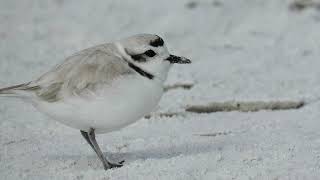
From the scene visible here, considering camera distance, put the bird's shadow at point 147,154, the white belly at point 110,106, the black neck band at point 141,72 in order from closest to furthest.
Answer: the white belly at point 110,106 → the black neck band at point 141,72 → the bird's shadow at point 147,154

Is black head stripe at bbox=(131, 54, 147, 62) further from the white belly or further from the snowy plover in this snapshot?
the white belly

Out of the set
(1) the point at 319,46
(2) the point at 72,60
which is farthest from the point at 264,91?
(2) the point at 72,60

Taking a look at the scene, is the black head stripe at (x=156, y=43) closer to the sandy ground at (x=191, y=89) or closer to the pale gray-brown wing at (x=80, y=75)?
the pale gray-brown wing at (x=80, y=75)

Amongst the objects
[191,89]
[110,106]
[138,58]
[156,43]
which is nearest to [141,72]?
[138,58]

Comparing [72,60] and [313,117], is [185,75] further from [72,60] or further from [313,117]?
[72,60]

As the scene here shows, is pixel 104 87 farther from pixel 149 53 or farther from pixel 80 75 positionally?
pixel 149 53

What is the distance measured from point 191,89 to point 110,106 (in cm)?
266

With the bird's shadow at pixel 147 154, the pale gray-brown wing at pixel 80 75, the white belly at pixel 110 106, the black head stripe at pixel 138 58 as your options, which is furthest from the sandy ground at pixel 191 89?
the black head stripe at pixel 138 58

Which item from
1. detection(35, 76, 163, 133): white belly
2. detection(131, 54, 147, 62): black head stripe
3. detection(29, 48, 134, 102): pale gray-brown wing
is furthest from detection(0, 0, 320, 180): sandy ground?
detection(131, 54, 147, 62): black head stripe

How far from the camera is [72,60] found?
4977 mm

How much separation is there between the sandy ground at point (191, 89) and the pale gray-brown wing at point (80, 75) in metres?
0.53

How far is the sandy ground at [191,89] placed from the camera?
4.96m

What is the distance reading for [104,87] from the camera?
475cm

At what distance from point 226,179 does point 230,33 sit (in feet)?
17.4
